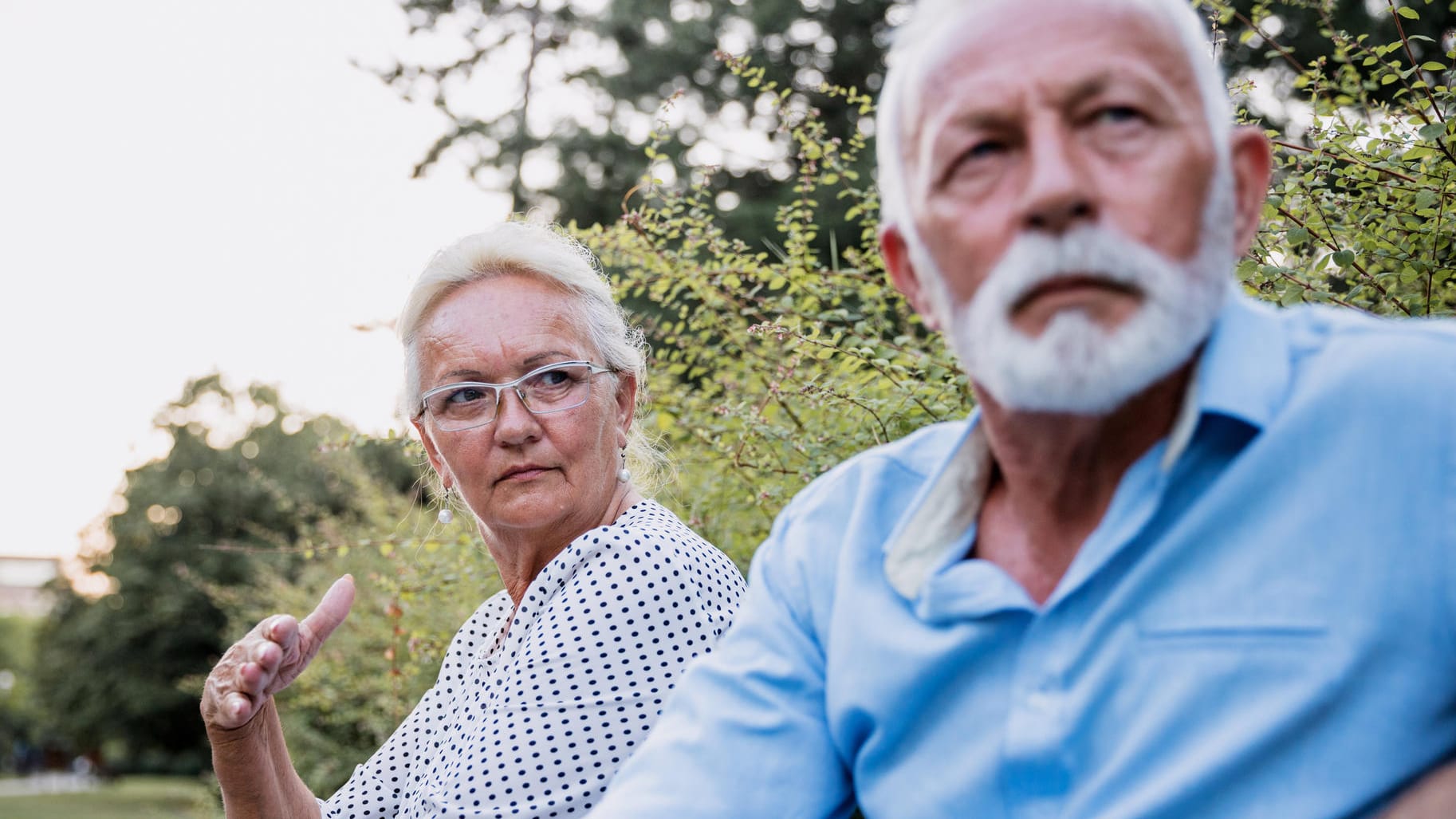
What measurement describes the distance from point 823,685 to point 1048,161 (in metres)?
0.73

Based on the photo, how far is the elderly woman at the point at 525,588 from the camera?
8.14 feet

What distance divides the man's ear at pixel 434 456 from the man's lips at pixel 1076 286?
226cm

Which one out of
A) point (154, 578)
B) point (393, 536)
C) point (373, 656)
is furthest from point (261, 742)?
point (154, 578)

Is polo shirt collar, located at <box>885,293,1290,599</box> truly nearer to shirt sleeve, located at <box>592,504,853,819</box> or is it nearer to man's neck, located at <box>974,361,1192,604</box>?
man's neck, located at <box>974,361,1192,604</box>

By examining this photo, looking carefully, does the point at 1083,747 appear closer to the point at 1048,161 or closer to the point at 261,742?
the point at 1048,161

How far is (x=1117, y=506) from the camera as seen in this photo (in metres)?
1.37

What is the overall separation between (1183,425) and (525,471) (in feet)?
6.49

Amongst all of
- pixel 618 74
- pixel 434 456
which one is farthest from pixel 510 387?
pixel 618 74

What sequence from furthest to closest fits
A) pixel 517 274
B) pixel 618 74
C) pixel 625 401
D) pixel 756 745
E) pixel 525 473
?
pixel 618 74 < pixel 625 401 < pixel 517 274 < pixel 525 473 < pixel 756 745

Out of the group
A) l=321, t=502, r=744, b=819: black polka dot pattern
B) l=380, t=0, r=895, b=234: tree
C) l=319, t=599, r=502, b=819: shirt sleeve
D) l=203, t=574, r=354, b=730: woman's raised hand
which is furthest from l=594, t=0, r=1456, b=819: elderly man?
l=380, t=0, r=895, b=234: tree

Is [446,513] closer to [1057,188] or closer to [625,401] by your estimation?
[625,401]

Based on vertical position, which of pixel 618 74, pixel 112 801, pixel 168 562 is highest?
pixel 618 74

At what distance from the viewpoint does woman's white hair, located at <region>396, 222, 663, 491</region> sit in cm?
316

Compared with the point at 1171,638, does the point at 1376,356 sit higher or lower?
higher
